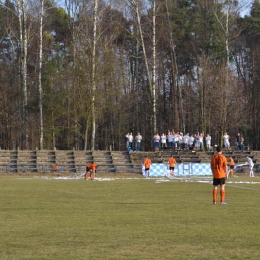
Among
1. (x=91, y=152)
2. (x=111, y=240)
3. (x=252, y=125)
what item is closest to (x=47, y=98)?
(x=91, y=152)

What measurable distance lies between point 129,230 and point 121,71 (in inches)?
2212

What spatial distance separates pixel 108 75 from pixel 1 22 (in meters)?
15.5

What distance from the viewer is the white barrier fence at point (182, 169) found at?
47.9 metres

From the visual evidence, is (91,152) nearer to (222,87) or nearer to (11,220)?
(222,87)

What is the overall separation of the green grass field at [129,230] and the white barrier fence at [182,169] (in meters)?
27.6

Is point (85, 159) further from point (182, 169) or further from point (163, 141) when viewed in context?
point (163, 141)

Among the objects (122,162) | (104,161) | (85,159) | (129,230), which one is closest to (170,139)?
(122,162)

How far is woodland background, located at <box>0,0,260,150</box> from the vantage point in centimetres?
5909

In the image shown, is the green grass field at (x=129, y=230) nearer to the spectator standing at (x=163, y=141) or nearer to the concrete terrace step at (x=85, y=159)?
the concrete terrace step at (x=85, y=159)

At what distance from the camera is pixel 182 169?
4869 cm

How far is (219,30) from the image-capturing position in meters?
66.6

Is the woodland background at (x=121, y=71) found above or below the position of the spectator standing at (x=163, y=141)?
above

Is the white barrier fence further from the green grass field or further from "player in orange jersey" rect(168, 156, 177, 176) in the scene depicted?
the green grass field

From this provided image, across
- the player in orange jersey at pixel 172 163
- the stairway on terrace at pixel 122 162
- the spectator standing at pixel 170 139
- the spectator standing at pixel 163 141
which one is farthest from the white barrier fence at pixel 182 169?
the spectator standing at pixel 163 141
